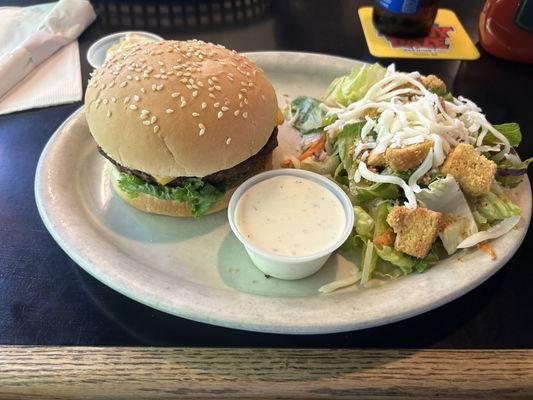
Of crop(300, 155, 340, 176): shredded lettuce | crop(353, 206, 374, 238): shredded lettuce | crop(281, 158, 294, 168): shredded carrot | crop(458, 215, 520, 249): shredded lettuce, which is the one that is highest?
crop(458, 215, 520, 249): shredded lettuce

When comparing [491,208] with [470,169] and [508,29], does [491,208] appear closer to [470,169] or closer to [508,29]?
[470,169]

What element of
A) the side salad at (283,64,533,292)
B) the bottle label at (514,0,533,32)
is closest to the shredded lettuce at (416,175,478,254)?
the side salad at (283,64,533,292)

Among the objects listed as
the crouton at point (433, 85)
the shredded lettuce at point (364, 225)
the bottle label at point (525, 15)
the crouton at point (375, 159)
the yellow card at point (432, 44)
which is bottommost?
the shredded lettuce at point (364, 225)

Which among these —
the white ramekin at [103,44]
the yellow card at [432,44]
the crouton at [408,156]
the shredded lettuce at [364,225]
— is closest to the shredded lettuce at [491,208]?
the crouton at [408,156]

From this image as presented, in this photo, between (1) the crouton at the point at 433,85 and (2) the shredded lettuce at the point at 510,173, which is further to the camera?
(1) the crouton at the point at 433,85

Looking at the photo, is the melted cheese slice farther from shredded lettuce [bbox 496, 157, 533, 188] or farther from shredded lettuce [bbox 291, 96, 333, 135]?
shredded lettuce [bbox 496, 157, 533, 188]

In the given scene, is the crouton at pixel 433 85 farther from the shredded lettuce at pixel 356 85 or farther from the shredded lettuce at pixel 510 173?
the shredded lettuce at pixel 510 173

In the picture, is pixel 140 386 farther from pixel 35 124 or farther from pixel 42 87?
pixel 42 87
